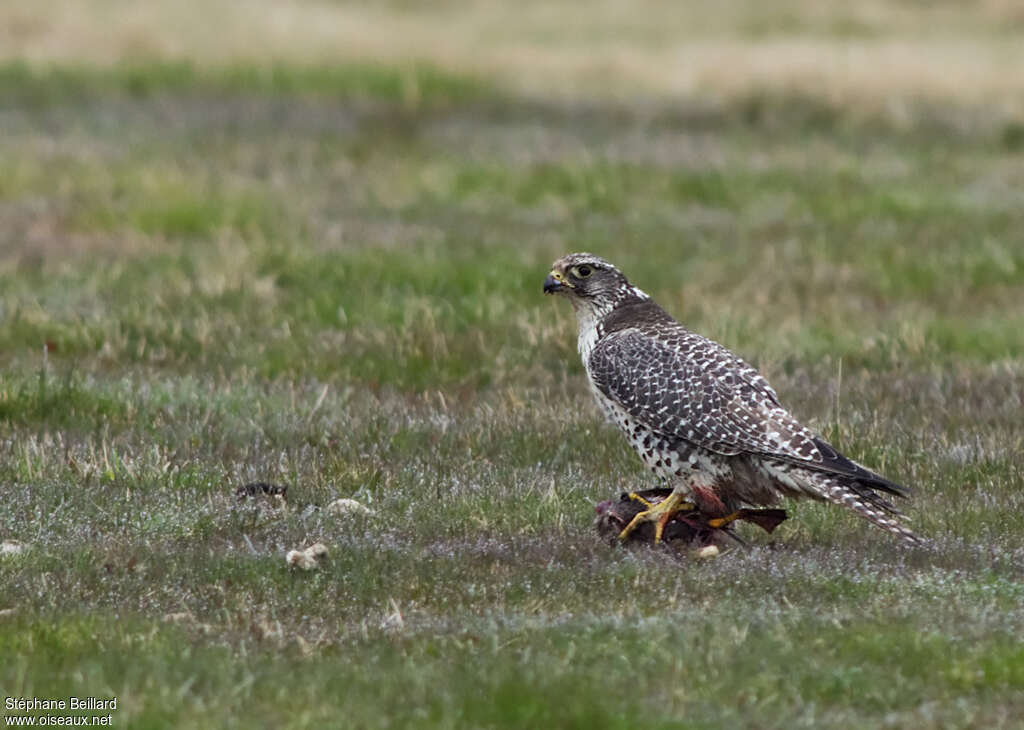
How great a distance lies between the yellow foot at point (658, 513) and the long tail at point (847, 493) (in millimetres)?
505

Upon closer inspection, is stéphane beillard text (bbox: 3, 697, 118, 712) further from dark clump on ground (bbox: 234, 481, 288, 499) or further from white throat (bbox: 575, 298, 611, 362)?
white throat (bbox: 575, 298, 611, 362)

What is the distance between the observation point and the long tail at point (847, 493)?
730 cm

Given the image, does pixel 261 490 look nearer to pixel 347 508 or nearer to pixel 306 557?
pixel 347 508

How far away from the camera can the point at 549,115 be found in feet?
81.9

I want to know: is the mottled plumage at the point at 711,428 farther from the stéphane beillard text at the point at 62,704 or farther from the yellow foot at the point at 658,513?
the stéphane beillard text at the point at 62,704

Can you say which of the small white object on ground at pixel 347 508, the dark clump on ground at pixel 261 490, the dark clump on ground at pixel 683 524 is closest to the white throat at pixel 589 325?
the dark clump on ground at pixel 683 524

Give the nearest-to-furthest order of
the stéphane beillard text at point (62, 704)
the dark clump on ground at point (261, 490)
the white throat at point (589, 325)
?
the stéphane beillard text at point (62, 704) → the dark clump on ground at point (261, 490) → the white throat at point (589, 325)

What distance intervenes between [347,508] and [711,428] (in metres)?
1.89

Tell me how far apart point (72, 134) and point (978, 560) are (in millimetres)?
16737

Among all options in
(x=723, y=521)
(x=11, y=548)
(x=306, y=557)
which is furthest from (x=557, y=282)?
(x=11, y=548)

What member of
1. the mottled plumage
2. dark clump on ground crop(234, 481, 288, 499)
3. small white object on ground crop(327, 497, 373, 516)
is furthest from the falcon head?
dark clump on ground crop(234, 481, 288, 499)

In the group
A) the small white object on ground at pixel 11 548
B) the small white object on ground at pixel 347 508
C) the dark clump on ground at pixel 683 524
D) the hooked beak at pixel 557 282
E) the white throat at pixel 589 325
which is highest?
the hooked beak at pixel 557 282

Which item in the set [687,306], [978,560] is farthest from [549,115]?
[978,560]

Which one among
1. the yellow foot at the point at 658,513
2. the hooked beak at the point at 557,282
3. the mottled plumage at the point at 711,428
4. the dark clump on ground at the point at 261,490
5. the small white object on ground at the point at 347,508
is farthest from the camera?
the hooked beak at the point at 557,282
